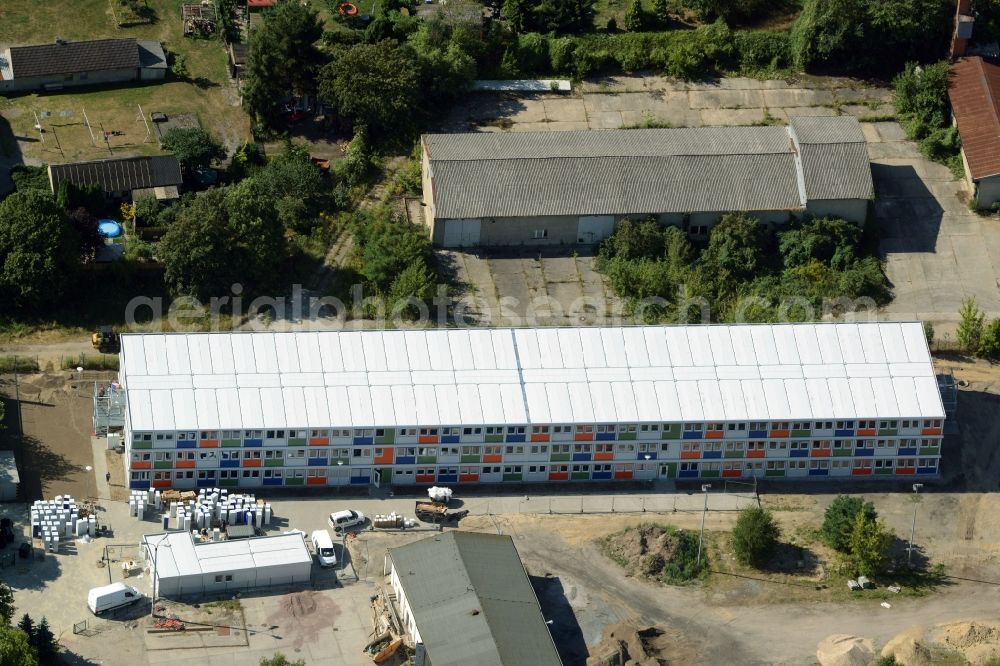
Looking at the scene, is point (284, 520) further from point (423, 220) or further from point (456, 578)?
point (423, 220)

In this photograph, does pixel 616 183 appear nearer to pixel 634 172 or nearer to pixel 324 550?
pixel 634 172

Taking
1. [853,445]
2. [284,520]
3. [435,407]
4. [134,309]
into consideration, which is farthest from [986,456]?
[134,309]

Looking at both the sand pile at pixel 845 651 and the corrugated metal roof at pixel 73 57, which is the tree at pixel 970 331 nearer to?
the sand pile at pixel 845 651

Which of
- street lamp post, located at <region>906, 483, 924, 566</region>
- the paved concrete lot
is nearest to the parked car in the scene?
street lamp post, located at <region>906, 483, 924, 566</region>

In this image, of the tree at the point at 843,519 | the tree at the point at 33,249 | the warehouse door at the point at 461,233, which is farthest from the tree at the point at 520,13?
the tree at the point at 843,519

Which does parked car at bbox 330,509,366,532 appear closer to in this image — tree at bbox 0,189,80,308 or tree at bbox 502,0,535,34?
tree at bbox 0,189,80,308

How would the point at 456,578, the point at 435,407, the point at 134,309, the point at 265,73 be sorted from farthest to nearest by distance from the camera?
the point at 265,73 → the point at 134,309 → the point at 435,407 → the point at 456,578
